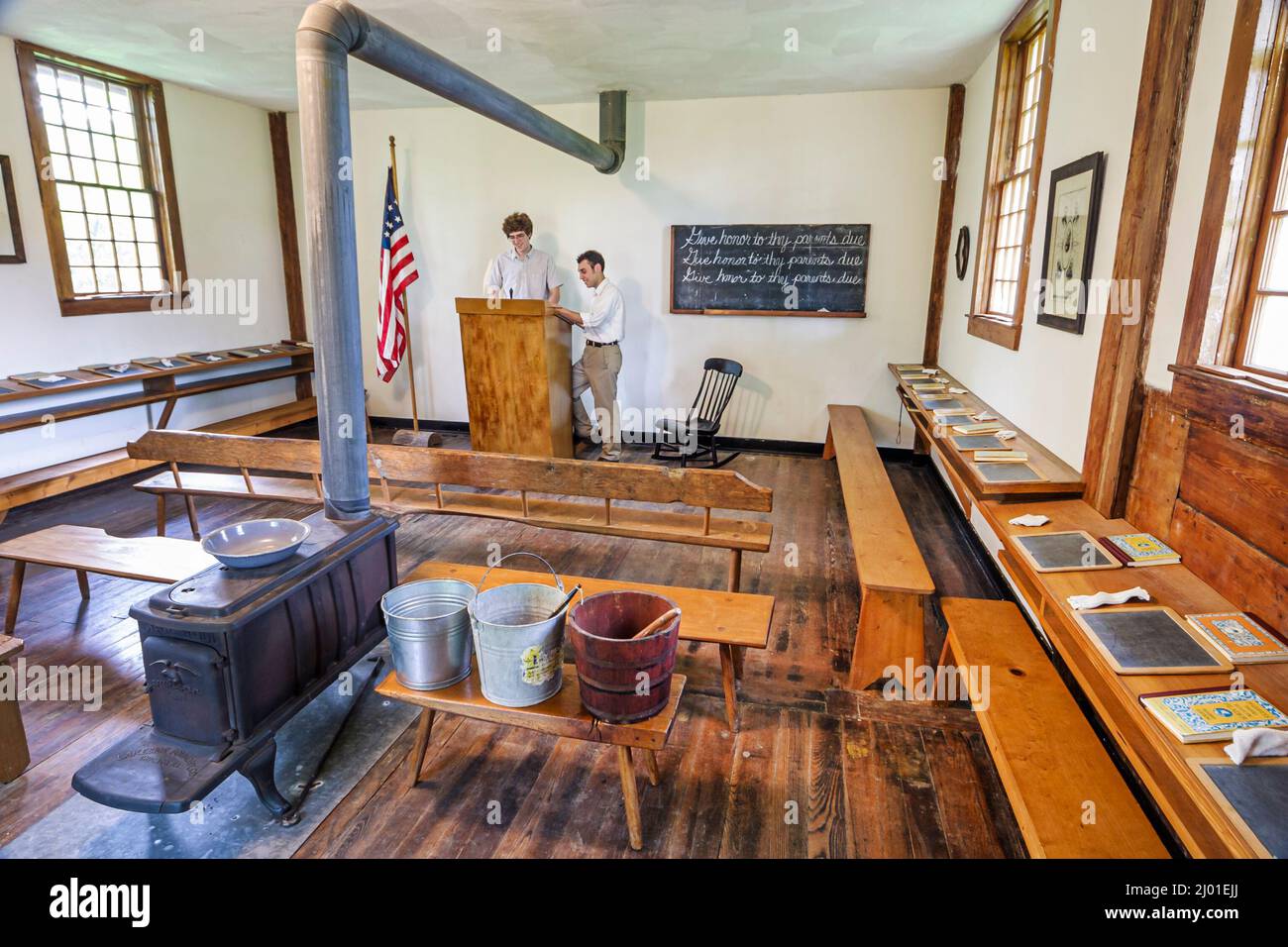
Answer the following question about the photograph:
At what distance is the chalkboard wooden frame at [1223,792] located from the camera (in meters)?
1.13

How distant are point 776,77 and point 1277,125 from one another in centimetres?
424

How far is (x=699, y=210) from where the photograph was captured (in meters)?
6.38

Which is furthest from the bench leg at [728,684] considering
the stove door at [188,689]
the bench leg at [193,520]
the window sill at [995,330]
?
the bench leg at [193,520]

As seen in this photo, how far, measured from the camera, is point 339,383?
2.65m

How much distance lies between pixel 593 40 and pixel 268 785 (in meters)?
4.66

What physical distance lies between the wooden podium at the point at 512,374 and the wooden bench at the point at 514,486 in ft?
5.05

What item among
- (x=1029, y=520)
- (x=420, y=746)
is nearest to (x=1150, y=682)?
(x=1029, y=520)

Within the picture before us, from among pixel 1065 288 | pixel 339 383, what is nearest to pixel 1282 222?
pixel 1065 288

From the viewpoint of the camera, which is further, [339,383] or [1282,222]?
[339,383]

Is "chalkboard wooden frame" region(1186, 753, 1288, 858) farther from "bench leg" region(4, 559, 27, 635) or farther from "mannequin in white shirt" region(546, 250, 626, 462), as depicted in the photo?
"mannequin in white shirt" region(546, 250, 626, 462)

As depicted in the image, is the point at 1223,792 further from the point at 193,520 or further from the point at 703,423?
the point at 193,520

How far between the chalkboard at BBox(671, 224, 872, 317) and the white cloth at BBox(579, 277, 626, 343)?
2.71 ft
